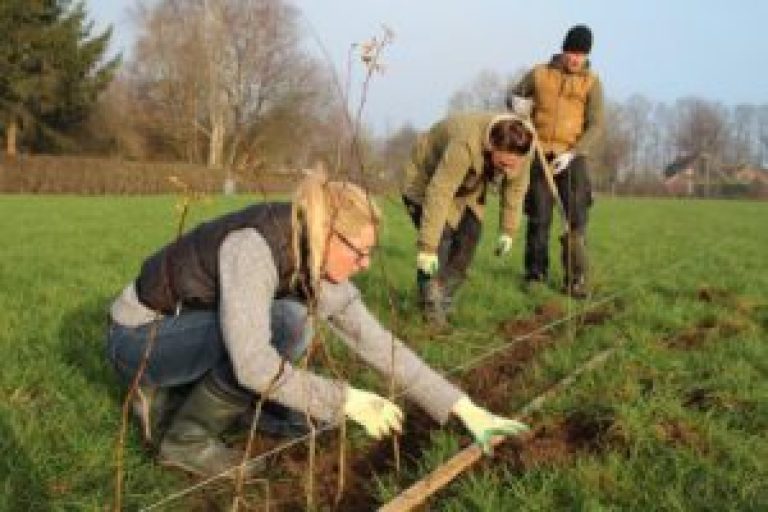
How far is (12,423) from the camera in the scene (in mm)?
3717

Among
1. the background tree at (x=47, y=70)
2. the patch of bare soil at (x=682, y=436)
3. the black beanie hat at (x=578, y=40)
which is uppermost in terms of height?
the background tree at (x=47, y=70)

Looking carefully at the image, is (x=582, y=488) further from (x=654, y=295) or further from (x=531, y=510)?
(x=654, y=295)

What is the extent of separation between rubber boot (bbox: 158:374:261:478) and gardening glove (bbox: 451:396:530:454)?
79 centimetres

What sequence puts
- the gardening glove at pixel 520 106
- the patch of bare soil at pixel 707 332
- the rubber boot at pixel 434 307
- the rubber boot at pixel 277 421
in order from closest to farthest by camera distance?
the rubber boot at pixel 277 421 < the patch of bare soil at pixel 707 332 < the rubber boot at pixel 434 307 < the gardening glove at pixel 520 106

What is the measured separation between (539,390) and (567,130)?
12.1ft

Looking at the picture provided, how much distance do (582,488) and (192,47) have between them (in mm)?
2323

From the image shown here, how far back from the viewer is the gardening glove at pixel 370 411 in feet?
9.91

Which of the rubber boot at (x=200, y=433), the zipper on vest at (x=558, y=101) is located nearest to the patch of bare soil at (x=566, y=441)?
the rubber boot at (x=200, y=433)

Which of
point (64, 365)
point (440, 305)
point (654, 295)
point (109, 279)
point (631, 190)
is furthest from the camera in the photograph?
point (631, 190)

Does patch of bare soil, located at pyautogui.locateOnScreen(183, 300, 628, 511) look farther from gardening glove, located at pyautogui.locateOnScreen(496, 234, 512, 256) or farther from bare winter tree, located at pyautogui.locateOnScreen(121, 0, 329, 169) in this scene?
gardening glove, located at pyautogui.locateOnScreen(496, 234, 512, 256)

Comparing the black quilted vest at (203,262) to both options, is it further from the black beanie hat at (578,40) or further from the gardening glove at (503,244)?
the black beanie hat at (578,40)

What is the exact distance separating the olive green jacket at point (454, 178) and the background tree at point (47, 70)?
33544 mm

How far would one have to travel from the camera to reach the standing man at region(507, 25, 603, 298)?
732cm

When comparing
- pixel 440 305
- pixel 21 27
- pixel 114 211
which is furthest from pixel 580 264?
pixel 21 27
